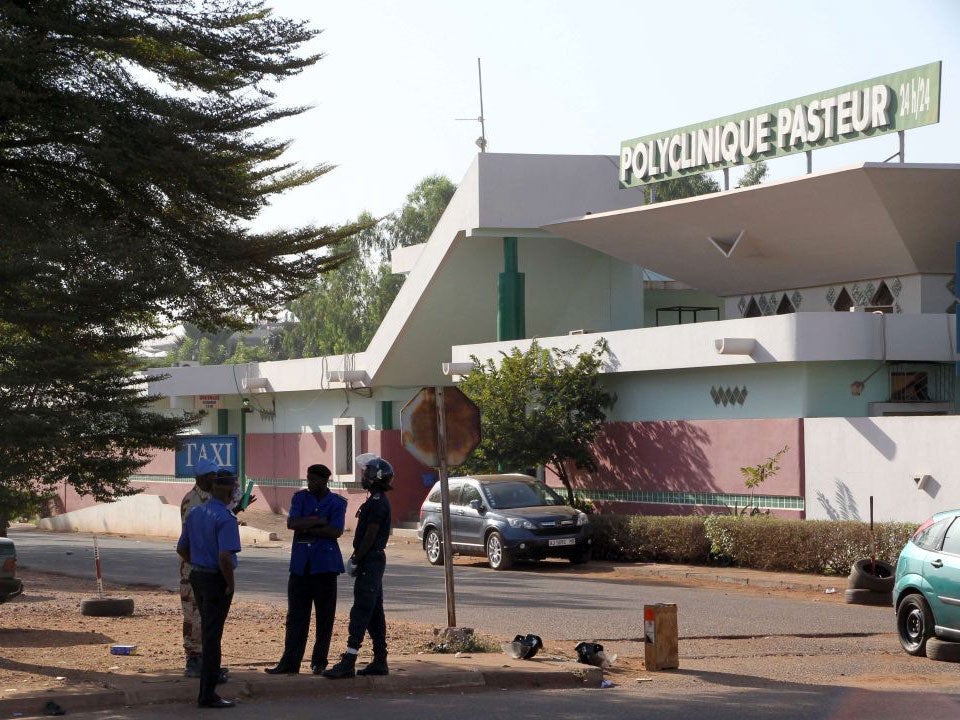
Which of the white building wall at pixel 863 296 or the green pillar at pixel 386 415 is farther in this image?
the green pillar at pixel 386 415

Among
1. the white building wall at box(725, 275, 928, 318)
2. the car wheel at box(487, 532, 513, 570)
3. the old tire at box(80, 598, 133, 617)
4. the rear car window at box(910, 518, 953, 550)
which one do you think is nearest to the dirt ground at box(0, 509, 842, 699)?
the old tire at box(80, 598, 133, 617)

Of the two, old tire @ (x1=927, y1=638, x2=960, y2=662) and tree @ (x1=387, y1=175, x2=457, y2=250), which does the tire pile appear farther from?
tree @ (x1=387, y1=175, x2=457, y2=250)

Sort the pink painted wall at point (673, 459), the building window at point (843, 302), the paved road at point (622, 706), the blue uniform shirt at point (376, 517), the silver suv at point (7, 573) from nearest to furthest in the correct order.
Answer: the paved road at point (622, 706)
the blue uniform shirt at point (376, 517)
the silver suv at point (7, 573)
the pink painted wall at point (673, 459)
the building window at point (843, 302)

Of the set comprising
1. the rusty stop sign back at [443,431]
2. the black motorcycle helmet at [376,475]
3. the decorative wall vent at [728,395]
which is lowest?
the black motorcycle helmet at [376,475]

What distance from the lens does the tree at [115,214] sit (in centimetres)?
1234

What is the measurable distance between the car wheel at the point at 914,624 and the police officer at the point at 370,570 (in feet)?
18.1

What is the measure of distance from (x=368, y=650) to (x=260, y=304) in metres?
3.81

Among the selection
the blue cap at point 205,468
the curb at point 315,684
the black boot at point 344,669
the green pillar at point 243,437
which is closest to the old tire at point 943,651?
the curb at point 315,684

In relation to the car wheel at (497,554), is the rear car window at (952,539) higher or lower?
higher

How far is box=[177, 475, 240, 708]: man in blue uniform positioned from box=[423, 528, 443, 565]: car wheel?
16.9 meters

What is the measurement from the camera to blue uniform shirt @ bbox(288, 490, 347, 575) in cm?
1182

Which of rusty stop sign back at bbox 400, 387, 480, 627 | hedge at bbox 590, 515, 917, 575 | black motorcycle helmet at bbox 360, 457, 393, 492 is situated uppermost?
rusty stop sign back at bbox 400, 387, 480, 627

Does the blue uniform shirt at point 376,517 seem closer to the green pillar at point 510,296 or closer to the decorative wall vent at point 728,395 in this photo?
the decorative wall vent at point 728,395

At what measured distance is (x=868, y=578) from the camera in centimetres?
1975
